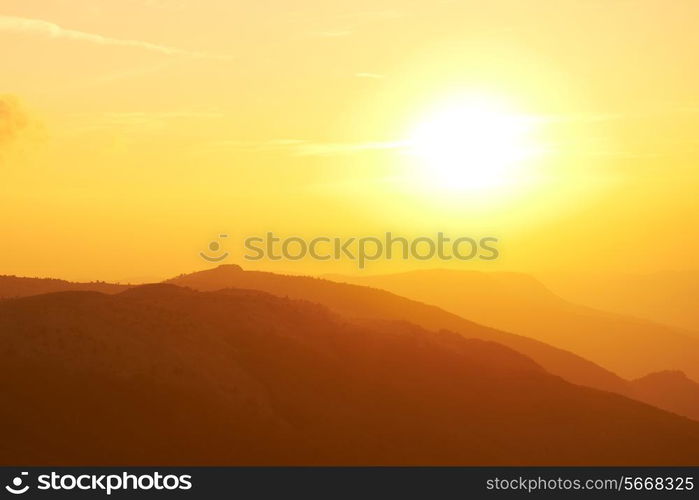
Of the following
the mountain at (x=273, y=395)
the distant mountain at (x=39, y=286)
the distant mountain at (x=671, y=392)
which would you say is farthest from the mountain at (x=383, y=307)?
the mountain at (x=273, y=395)

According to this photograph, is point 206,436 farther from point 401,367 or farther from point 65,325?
point 401,367

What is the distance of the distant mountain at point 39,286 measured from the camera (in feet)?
Result: 254

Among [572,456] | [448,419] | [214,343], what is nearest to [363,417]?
[448,419]

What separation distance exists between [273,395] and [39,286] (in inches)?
1603

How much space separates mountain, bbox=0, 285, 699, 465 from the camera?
3959cm

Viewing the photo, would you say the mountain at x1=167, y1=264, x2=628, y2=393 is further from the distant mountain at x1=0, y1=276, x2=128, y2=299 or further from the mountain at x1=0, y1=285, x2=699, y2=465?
the mountain at x1=0, y1=285, x2=699, y2=465

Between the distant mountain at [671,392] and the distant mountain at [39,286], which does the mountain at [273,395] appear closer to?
the distant mountain at [39,286]

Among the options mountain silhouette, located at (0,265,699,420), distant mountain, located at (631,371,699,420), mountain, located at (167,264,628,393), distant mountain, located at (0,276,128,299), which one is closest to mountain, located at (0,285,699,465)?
distant mountain, located at (0,276,128,299)

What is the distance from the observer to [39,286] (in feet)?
263

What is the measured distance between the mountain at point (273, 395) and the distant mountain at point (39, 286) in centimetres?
2264

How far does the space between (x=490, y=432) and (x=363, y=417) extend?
7.92 m

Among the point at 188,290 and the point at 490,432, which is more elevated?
the point at 188,290

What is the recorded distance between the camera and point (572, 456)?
51094 mm

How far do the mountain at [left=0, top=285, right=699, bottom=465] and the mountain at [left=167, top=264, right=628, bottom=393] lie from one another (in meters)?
26.0
